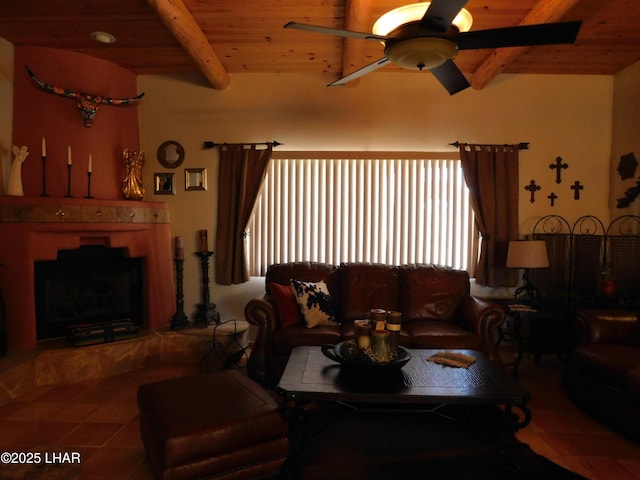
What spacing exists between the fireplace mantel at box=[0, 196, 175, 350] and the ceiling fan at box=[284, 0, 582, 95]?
2.57m

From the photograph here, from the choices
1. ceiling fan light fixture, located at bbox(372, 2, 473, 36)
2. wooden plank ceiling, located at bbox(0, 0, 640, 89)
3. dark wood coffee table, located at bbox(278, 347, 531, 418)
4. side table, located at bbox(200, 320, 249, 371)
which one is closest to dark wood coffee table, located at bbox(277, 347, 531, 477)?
dark wood coffee table, located at bbox(278, 347, 531, 418)

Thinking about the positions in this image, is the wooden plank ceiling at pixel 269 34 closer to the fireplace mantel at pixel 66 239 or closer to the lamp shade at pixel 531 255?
the fireplace mantel at pixel 66 239

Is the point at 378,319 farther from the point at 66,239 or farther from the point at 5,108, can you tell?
the point at 5,108

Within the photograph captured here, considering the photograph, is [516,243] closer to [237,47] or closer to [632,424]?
[632,424]

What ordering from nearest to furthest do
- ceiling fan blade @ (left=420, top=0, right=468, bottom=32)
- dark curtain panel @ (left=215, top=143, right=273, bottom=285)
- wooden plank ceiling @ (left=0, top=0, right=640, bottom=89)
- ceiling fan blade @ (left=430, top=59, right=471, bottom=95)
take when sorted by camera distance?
1. ceiling fan blade @ (left=420, top=0, right=468, bottom=32)
2. ceiling fan blade @ (left=430, top=59, right=471, bottom=95)
3. wooden plank ceiling @ (left=0, top=0, right=640, bottom=89)
4. dark curtain panel @ (left=215, top=143, right=273, bottom=285)

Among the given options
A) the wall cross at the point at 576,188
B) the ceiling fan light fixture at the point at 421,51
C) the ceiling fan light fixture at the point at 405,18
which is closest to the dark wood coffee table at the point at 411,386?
the ceiling fan light fixture at the point at 421,51

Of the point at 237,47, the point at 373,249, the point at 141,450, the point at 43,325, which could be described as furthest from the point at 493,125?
the point at 43,325

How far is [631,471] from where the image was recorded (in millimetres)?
1986

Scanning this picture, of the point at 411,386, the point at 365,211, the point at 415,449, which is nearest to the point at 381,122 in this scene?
the point at 365,211

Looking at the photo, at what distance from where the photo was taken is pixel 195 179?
13.5 ft

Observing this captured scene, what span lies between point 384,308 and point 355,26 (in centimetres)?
240

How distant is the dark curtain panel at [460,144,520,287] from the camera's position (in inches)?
154

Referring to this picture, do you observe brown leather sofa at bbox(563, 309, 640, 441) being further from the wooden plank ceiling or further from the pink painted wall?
the pink painted wall

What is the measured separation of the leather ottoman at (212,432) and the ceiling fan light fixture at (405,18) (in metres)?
1.99
